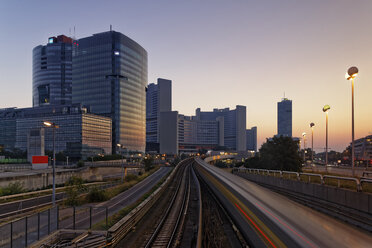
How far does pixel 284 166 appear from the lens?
135 ft

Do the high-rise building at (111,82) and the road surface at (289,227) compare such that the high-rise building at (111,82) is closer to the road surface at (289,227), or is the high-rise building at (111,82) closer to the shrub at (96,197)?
the shrub at (96,197)

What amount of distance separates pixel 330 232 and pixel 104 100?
152329 millimetres

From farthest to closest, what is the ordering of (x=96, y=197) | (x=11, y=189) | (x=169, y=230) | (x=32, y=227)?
(x=11, y=189) → (x=96, y=197) → (x=169, y=230) → (x=32, y=227)

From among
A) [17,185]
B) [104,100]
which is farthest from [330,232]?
[104,100]

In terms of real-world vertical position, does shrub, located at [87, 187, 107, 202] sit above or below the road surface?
below

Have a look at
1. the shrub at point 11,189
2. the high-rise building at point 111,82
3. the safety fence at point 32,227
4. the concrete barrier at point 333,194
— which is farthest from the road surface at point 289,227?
the high-rise building at point 111,82

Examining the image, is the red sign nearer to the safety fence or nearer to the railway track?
the safety fence

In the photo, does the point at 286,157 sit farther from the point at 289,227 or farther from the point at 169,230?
the point at 289,227

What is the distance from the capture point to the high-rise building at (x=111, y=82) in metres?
150

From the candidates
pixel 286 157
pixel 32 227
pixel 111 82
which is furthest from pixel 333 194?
pixel 111 82

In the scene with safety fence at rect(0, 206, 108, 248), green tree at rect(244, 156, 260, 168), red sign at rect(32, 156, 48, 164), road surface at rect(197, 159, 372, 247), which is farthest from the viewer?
red sign at rect(32, 156, 48, 164)

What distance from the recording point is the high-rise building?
150 meters

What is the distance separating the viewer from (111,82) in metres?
151

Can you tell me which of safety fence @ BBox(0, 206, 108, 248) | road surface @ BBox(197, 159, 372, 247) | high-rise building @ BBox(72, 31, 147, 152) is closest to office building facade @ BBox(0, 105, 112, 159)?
high-rise building @ BBox(72, 31, 147, 152)
